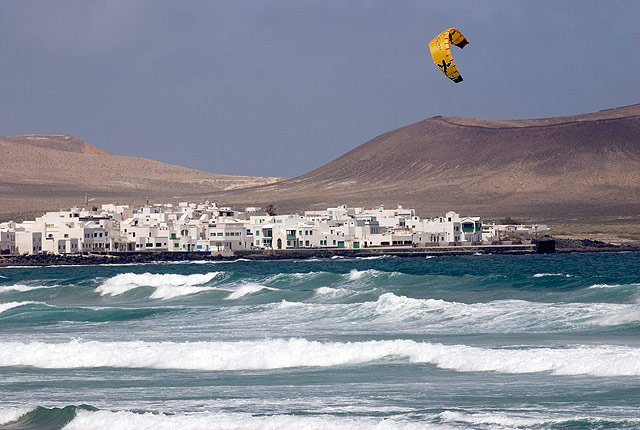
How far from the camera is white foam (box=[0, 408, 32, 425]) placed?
18.6m

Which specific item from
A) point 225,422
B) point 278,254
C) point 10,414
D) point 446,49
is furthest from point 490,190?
point 225,422

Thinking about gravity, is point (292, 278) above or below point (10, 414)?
above

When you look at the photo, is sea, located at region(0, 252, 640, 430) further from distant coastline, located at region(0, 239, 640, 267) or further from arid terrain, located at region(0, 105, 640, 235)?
arid terrain, located at region(0, 105, 640, 235)

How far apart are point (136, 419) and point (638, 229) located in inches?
4101

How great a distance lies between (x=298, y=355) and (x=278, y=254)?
63.5 metres

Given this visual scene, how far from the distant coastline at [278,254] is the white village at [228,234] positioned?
217cm

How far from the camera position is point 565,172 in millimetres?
180375

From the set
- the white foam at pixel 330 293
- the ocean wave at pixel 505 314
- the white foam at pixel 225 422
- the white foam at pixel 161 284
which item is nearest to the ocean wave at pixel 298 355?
the ocean wave at pixel 505 314

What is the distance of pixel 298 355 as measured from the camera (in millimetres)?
24172

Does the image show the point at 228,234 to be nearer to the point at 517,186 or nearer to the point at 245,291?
the point at 245,291

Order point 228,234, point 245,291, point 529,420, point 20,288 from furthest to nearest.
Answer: point 228,234 < point 20,288 < point 245,291 < point 529,420

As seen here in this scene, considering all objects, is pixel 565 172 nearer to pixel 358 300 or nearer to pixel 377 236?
pixel 377 236

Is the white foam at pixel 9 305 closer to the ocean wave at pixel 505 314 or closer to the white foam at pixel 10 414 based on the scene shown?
the ocean wave at pixel 505 314

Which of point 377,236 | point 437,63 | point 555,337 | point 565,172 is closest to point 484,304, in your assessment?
point 555,337
